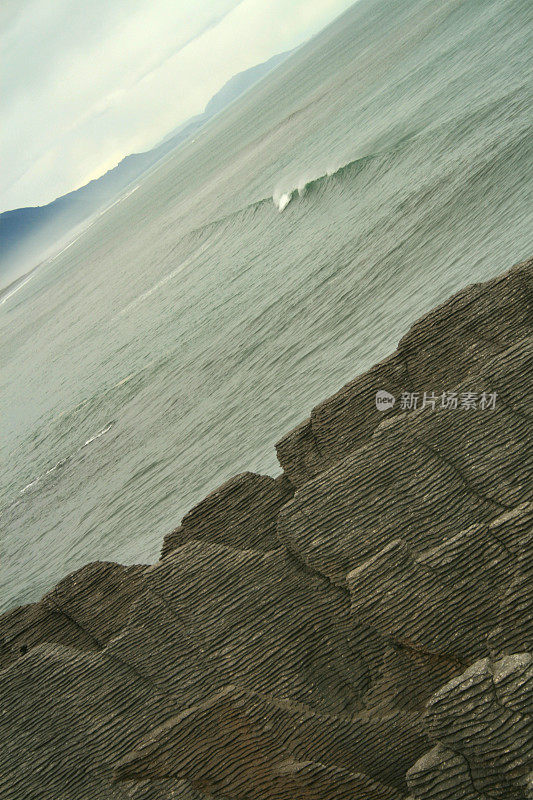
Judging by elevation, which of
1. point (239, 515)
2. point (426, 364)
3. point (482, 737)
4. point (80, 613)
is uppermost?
point (80, 613)

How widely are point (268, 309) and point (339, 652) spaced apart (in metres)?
25.0

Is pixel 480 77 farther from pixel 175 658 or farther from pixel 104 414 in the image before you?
pixel 175 658

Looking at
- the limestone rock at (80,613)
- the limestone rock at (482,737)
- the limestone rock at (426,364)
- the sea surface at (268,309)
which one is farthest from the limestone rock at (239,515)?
the sea surface at (268,309)

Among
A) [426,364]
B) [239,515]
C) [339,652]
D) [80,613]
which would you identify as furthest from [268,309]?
[339,652]

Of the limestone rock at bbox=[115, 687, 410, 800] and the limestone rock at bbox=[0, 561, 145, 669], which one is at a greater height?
the limestone rock at bbox=[0, 561, 145, 669]

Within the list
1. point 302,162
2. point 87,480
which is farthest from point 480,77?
point 87,480

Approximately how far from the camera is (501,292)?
34.6ft

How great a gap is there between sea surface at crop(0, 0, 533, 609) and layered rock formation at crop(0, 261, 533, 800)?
32.7 ft

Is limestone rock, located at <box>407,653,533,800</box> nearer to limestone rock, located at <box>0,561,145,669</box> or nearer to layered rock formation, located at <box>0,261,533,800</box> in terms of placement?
layered rock formation, located at <box>0,261,533,800</box>

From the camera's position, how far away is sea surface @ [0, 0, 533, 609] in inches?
898

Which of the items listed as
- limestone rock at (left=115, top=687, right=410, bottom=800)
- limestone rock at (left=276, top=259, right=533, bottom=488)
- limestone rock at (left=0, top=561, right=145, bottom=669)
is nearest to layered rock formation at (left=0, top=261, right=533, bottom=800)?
limestone rock at (left=115, top=687, right=410, bottom=800)

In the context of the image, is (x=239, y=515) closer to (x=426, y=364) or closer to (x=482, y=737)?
(x=426, y=364)

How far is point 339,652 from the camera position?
7.76 meters

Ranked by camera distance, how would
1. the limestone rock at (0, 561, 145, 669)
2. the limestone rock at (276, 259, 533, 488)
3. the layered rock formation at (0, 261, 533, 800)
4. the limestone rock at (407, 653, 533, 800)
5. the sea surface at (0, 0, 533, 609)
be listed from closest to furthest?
the limestone rock at (407, 653, 533, 800), the layered rock formation at (0, 261, 533, 800), the limestone rock at (0, 561, 145, 669), the limestone rock at (276, 259, 533, 488), the sea surface at (0, 0, 533, 609)
